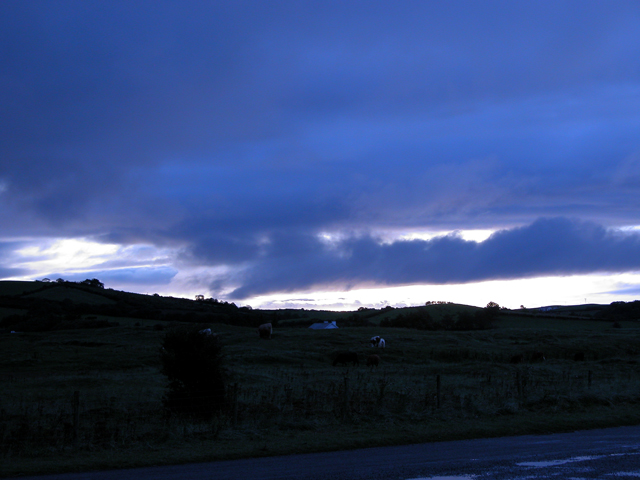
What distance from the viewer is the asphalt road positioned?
11.5 meters

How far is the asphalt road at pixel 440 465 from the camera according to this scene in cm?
1149

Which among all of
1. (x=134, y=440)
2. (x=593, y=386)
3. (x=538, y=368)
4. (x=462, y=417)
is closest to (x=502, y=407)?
(x=462, y=417)

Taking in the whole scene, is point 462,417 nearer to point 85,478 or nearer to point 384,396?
point 384,396

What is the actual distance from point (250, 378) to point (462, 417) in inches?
668

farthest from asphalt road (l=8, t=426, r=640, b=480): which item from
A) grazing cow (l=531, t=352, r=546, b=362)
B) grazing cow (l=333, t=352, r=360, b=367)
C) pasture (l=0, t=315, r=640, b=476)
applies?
grazing cow (l=531, t=352, r=546, b=362)

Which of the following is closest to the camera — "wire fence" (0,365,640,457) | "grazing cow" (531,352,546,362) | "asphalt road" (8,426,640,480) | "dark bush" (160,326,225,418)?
"asphalt road" (8,426,640,480)

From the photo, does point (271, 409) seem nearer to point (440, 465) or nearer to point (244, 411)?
point (244, 411)

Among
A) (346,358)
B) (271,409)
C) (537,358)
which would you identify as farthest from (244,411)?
(537,358)

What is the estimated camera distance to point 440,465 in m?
12.6

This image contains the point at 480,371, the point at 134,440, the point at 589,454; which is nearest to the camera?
the point at 589,454

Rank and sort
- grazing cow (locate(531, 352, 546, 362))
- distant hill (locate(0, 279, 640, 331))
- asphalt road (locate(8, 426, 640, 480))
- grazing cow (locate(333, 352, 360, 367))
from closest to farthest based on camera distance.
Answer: asphalt road (locate(8, 426, 640, 480))
grazing cow (locate(333, 352, 360, 367))
grazing cow (locate(531, 352, 546, 362))
distant hill (locate(0, 279, 640, 331))

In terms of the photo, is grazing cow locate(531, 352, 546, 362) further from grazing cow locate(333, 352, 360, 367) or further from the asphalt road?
the asphalt road

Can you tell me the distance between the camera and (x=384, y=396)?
22344mm

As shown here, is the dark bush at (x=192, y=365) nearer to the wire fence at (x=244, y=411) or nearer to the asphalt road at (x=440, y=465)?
the wire fence at (x=244, y=411)
